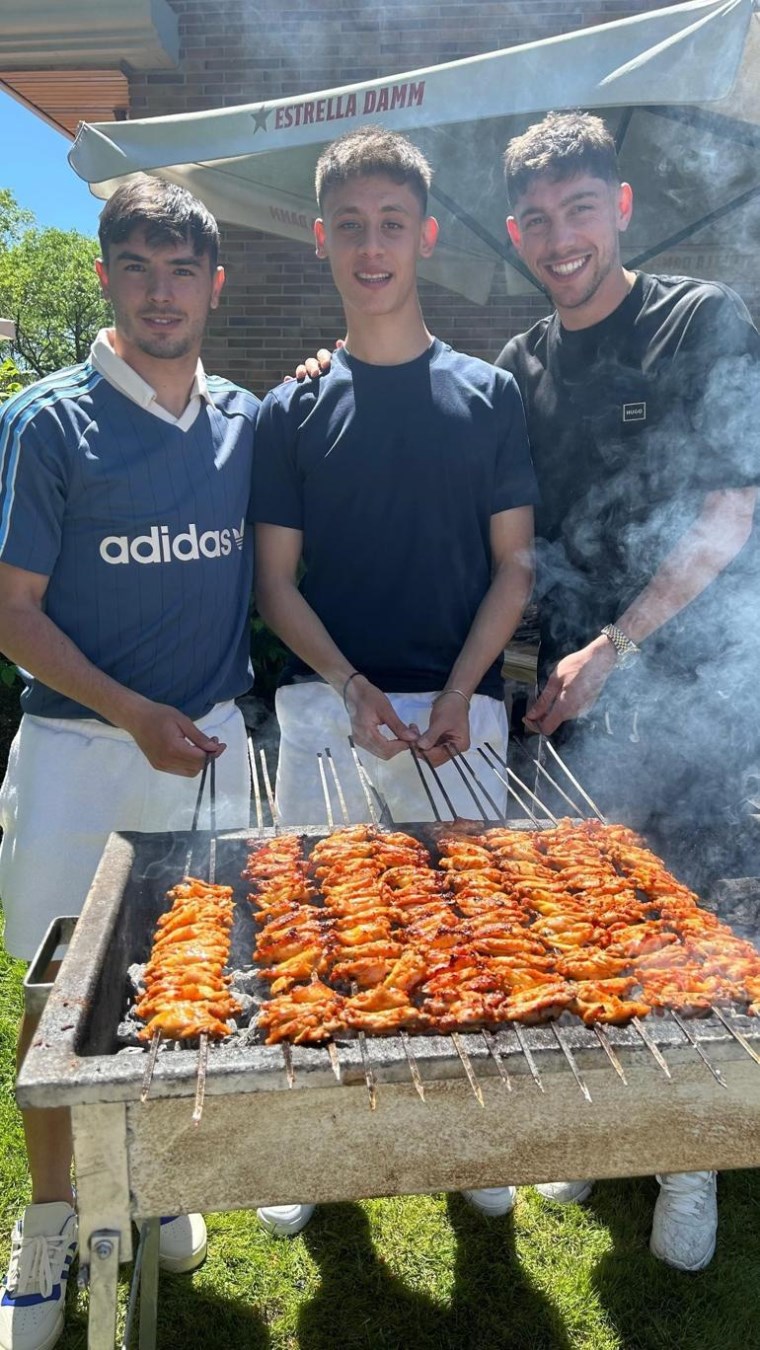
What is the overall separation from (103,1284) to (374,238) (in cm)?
314

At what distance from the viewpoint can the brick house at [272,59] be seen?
896cm

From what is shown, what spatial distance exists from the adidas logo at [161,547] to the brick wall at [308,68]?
715cm

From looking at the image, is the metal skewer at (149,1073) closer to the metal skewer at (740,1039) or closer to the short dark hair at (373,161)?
the metal skewer at (740,1039)

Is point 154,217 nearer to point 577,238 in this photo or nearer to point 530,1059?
point 577,238

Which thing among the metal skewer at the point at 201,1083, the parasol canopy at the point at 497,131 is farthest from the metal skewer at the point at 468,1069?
the parasol canopy at the point at 497,131

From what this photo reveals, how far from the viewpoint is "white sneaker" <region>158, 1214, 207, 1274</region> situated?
3191 millimetres

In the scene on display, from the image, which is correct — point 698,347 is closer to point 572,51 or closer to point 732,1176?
point 572,51

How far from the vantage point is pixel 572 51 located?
5148 millimetres

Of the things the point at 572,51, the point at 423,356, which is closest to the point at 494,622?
the point at 423,356

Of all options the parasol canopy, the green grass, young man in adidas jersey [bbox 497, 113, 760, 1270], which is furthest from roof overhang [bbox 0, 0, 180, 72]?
the green grass

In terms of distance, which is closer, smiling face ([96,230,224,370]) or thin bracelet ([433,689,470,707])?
smiling face ([96,230,224,370])

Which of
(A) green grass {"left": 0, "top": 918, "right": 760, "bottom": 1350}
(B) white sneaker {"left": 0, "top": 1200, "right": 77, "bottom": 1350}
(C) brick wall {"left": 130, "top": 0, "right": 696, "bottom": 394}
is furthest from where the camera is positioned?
(C) brick wall {"left": 130, "top": 0, "right": 696, "bottom": 394}

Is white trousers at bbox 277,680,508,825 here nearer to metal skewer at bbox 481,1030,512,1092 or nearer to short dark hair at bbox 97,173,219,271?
short dark hair at bbox 97,173,219,271

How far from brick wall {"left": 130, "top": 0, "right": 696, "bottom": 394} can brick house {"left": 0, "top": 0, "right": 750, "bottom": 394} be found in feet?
0.03
